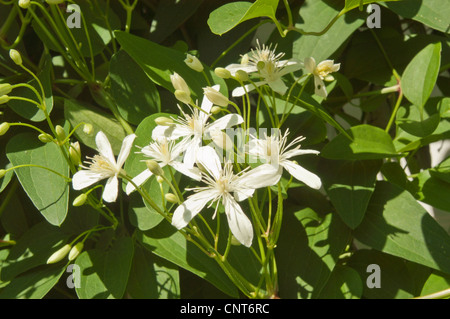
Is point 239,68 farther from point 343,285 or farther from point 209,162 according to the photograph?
point 343,285

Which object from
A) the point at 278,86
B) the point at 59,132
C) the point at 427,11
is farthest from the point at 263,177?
the point at 427,11

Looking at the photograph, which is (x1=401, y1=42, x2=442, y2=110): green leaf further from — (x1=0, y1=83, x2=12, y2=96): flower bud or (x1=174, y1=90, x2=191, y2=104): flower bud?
(x1=0, y1=83, x2=12, y2=96): flower bud

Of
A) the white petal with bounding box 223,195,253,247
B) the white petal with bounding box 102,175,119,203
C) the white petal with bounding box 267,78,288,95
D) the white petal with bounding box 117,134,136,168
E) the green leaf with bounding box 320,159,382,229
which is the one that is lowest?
the green leaf with bounding box 320,159,382,229

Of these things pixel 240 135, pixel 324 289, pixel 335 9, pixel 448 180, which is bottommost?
pixel 324 289

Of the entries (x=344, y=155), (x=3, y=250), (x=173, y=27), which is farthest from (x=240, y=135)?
(x=3, y=250)

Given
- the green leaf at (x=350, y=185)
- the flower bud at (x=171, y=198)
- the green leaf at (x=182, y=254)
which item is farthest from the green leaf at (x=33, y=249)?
the green leaf at (x=350, y=185)

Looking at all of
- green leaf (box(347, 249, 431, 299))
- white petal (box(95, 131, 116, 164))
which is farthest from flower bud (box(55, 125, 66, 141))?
green leaf (box(347, 249, 431, 299))
